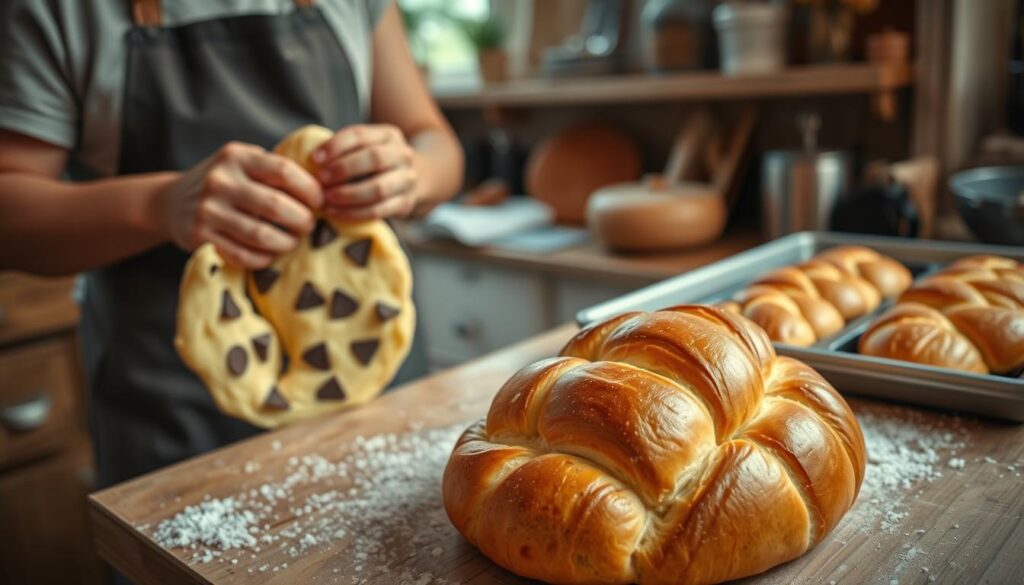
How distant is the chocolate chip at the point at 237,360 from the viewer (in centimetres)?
91

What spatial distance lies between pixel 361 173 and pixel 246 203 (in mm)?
134

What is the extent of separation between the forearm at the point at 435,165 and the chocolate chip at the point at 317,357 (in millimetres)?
301

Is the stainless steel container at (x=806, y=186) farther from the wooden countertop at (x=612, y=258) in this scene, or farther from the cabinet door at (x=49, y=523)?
the cabinet door at (x=49, y=523)

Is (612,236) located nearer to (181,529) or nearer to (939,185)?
(939,185)

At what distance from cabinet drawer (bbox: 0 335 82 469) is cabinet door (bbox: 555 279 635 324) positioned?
1.31 metres

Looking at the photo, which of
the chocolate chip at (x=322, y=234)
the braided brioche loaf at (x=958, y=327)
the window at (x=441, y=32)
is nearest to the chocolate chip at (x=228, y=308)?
the chocolate chip at (x=322, y=234)

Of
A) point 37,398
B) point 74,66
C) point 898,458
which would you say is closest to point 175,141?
point 74,66

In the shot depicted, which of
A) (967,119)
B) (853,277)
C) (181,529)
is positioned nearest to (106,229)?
(181,529)

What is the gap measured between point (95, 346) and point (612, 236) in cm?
118

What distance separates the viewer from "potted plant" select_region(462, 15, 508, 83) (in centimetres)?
276

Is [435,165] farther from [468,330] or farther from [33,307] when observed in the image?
[33,307]

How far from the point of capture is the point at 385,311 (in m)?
0.98

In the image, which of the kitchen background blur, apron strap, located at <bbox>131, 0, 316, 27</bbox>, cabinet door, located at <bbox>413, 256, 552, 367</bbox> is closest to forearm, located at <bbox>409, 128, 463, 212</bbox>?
apron strap, located at <bbox>131, 0, 316, 27</bbox>

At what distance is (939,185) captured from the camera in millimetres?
1938
